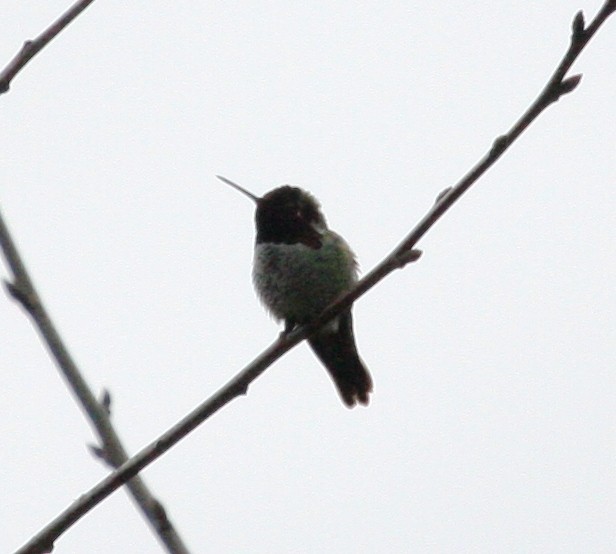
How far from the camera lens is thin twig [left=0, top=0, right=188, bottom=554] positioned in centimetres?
264

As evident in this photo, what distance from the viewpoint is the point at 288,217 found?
5.99 meters

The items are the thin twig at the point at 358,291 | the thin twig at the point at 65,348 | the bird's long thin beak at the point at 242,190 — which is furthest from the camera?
the bird's long thin beak at the point at 242,190

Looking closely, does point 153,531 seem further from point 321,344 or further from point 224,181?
point 321,344

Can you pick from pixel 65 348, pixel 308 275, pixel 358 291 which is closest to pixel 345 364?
pixel 308 275

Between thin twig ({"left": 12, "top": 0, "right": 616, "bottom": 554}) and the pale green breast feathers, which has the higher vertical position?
the pale green breast feathers

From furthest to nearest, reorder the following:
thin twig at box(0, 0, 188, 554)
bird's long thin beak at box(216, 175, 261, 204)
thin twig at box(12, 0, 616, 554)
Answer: bird's long thin beak at box(216, 175, 261, 204) → thin twig at box(0, 0, 188, 554) → thin twig at box(12, 0, 616, 554)

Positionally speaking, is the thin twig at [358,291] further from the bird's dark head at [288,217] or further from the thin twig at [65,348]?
the bird's dark head at [288,217]

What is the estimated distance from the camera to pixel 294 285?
5.49m

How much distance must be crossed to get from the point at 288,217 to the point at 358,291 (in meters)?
2.88

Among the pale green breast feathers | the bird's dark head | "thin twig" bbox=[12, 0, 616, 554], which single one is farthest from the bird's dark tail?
"thin twig" bbox=[12, 0, 616, 554]

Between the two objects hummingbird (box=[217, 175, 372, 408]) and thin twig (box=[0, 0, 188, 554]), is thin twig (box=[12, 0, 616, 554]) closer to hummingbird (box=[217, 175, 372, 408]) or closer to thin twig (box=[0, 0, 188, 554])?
thin twig (box=[0, 0, 188, 554])

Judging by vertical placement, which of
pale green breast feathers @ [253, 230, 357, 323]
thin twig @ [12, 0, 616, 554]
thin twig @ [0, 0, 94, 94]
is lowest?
thin twig @ [12, 0, 616, 554]

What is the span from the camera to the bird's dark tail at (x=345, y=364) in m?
5.84

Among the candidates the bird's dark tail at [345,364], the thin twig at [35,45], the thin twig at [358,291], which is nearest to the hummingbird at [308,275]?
the bird's dark tail at [345,364]
